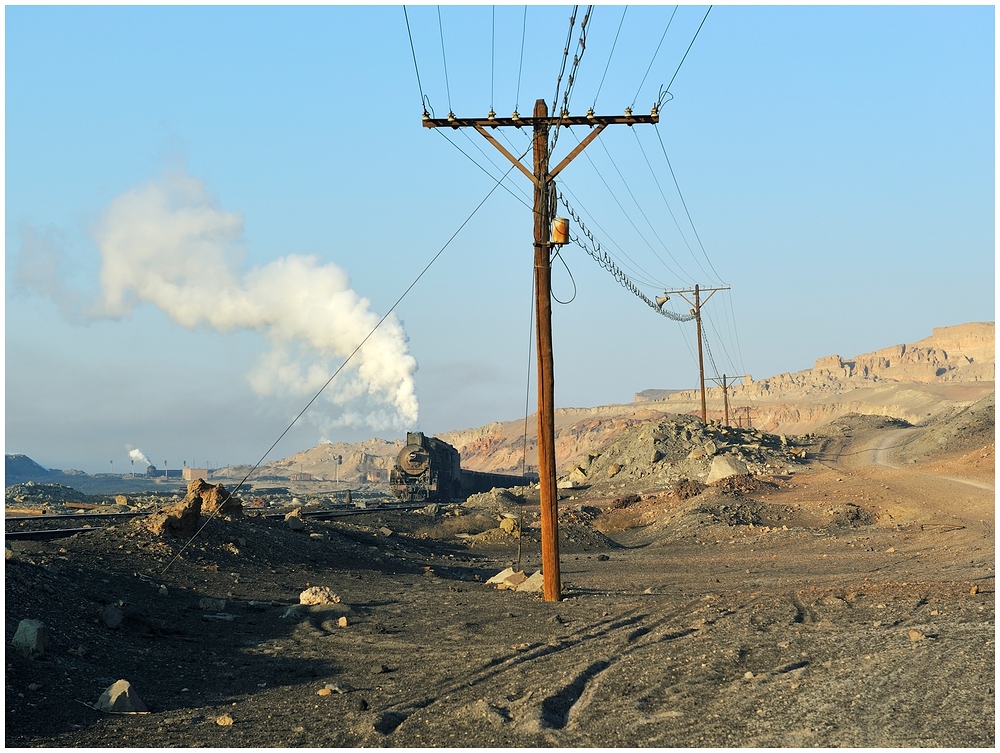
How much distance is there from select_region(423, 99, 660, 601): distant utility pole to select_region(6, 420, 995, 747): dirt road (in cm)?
121

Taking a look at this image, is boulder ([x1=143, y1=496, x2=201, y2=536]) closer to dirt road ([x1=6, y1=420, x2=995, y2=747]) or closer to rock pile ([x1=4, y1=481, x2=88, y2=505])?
dirt road ([x1=6, y1=420, x2=995, y2=747])

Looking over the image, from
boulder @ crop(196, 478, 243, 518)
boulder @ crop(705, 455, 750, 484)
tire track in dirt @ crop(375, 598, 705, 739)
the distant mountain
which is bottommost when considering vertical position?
tire track in dirt @ crop(375, 598, 705, 739)

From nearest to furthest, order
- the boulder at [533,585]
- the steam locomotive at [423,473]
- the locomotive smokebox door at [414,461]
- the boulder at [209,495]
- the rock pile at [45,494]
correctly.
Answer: the boulder at [533,585] < the boulder at [209,495] < the rock pile at [45,494] < the steam locomotive at [423,473] < the locomotive smokebox door at [414,461]

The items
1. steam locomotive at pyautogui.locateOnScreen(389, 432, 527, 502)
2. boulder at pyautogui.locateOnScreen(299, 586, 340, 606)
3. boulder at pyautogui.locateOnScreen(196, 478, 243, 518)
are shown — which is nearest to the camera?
boulder at pyautogui.locateOnScreen(299, 586, 340, 606)

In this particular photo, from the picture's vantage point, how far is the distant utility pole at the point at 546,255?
16.5 metres

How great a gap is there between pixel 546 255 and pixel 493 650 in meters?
7.53

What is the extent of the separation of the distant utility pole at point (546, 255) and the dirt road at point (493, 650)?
3.96ft

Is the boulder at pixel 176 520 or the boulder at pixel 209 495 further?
the boulder at pixel 209 495

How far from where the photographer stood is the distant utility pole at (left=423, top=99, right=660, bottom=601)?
1650cm

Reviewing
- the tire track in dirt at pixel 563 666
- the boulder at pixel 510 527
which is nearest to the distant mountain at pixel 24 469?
the boulder at pixel 510 527

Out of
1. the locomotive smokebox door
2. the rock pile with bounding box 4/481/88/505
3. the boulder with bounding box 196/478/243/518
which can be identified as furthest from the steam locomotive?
the boulder with bounding box 196/478/243/518

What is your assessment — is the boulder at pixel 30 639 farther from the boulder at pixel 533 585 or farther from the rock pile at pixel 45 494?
the rock pile at pixel 45 494

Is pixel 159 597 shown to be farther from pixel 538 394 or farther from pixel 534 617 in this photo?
pixel 538 394

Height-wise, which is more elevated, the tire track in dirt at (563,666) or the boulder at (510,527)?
the boulder at (510,527)
